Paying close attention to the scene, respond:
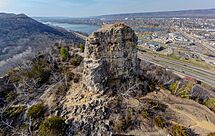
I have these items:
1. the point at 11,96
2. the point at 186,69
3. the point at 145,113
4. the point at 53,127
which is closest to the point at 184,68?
the point at 186,69

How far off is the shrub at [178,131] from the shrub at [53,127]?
1181cm

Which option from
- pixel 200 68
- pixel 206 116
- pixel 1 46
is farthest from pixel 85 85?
pixel 1 46

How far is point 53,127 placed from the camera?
27.7 metres

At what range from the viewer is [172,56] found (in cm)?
11081

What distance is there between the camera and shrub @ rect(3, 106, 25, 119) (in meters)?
33.8

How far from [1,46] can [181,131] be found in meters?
118

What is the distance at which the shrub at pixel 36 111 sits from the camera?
1257 inches

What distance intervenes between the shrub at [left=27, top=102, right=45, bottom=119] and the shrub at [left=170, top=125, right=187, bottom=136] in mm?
15625

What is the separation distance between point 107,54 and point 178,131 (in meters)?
12.0

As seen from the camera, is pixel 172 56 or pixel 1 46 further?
pixel 1 46

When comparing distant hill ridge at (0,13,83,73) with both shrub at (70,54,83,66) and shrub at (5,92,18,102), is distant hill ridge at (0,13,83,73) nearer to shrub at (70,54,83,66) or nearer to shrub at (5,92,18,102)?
shrub at (70,54,83,66)

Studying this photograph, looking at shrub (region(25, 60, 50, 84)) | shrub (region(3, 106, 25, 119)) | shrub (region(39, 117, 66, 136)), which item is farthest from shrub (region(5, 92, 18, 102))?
shrub (region(39, 117, 66, 136))

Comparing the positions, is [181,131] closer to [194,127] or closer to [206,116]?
[194,127]

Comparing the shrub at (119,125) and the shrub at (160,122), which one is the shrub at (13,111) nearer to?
the shrub at (119,125)
